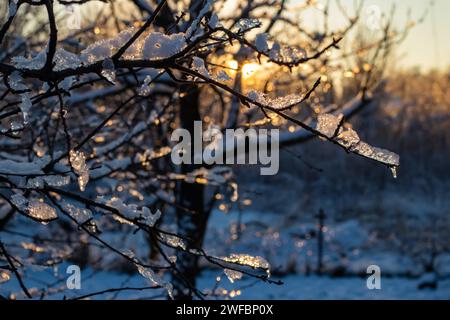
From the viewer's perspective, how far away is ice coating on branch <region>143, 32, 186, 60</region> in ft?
4.97

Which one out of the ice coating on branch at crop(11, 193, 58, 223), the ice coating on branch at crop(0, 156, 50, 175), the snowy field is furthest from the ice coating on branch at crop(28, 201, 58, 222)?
the snowy field

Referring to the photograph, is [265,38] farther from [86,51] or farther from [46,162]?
[46,162]

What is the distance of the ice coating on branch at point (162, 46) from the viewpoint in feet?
4.97

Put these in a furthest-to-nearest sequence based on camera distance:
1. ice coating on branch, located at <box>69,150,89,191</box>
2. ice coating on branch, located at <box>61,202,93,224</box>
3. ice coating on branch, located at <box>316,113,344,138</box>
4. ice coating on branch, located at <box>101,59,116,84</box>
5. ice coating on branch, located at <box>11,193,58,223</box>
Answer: ice coating on branch, located at <box>61,202,93,224</box> < ice coating on branch, located at <box>11,193,58,223</box> < ice coating on branch, located at <box>69,150,89,191</box> < ice coating on branch, located at <box>316,113,344,138</box> < ice coating on branch, located at <box>101,59,116,84</box>

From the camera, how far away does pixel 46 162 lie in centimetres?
224

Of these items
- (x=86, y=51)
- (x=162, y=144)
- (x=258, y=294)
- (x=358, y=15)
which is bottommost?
(x=258, y=294)

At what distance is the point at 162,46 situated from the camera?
1.52m

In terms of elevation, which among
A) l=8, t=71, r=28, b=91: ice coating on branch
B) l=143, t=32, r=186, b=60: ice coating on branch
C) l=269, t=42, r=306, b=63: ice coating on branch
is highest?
l=269, t=42, r=306, b=63: ice coating on branch

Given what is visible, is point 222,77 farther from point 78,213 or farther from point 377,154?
point 78,213

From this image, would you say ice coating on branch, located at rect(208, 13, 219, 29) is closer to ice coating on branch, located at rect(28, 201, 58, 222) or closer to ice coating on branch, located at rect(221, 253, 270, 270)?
ice coating on branch, located at rect(221, 253, 270, 270)

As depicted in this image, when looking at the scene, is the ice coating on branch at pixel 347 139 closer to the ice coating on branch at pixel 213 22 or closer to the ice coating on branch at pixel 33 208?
the ice coating on branch at pixel 213 22

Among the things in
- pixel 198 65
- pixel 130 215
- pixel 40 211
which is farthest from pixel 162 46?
pixel 40 211

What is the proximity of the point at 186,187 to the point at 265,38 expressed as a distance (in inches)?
140
